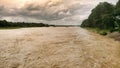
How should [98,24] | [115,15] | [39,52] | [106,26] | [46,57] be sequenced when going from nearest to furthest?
[46,57]
[39,52]
[115,15]
[106,26]
[98,24]

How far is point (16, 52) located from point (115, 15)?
Answer: 48745 mm

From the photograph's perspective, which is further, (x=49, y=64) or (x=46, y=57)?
(x=46, y=57)

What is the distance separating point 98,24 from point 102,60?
64.6 m

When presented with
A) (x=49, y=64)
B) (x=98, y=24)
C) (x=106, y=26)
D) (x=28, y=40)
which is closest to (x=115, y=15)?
(x=106, y=26)

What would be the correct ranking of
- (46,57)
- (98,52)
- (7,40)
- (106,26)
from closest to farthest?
1. (46,57)
2. (98,52)
3. (7,40)
4. (106,26)

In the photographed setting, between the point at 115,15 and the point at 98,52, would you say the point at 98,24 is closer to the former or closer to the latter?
the point at 115,15

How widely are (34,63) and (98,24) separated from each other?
218 feet

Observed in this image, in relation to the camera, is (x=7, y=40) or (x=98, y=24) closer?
(x=7, y=40)

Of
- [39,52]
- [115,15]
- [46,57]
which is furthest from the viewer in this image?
[115,15]

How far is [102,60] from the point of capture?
1436 cm

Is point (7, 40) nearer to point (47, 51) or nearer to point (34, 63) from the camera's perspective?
point (47, 51)

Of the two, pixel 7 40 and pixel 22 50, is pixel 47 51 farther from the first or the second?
pixel 7 40

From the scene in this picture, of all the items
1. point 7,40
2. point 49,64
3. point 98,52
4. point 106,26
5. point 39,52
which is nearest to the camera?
point 49,64

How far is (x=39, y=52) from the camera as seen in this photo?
1490 cm
